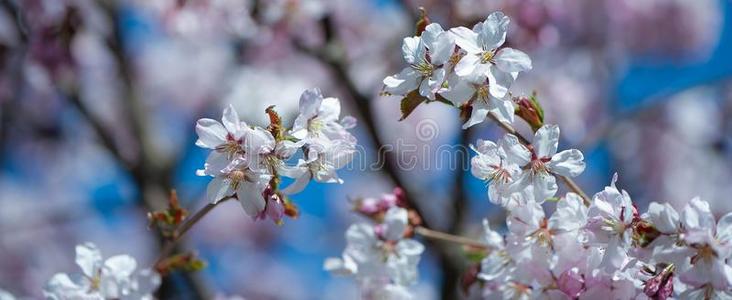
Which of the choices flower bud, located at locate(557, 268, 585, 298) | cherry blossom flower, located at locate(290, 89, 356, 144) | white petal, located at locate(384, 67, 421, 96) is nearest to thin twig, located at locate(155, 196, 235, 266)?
cherry blossom flower, located at locate(290, 89, 356, 144)

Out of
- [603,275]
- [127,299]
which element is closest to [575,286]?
[603,275]

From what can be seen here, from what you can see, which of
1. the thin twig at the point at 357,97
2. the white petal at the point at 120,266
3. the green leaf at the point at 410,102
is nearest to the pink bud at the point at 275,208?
the green leaf at the point at 410,102

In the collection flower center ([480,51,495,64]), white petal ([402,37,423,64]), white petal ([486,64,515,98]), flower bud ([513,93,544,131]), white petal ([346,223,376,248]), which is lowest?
white petal ([346,223,376,248])

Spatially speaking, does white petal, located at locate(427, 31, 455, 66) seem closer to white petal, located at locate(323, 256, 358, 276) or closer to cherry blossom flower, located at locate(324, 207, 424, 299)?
cherry blossom flower, located at locate(324, 207, 424, 299)

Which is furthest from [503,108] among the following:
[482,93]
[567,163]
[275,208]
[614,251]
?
[275,208]

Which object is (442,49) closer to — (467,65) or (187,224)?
(467,65)

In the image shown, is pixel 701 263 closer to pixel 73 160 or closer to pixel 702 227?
pixel 702 227
